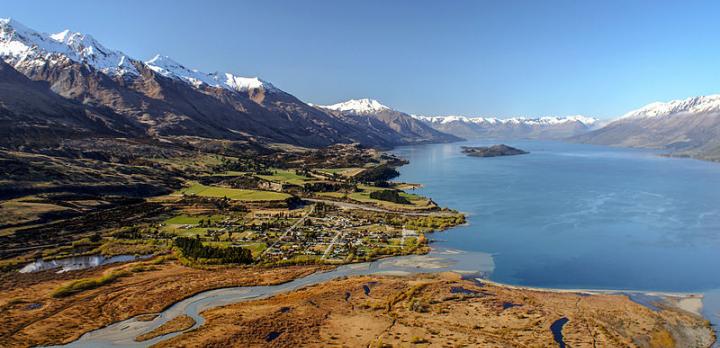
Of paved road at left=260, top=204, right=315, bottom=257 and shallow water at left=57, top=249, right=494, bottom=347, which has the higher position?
paved road at left=260, top=204, right=315, bottom=257

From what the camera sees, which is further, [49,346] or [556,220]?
[556,220]

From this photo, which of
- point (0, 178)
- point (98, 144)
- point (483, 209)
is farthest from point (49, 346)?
point (98, 144)

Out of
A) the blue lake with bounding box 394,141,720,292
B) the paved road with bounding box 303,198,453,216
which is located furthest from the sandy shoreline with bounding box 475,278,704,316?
the paved road with bounding box 303,198,453,216

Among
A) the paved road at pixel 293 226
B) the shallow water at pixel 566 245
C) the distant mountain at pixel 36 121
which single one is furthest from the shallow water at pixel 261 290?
the distant mountain at pixel 36 121

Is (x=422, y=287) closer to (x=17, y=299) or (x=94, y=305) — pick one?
(x=94, y=305)

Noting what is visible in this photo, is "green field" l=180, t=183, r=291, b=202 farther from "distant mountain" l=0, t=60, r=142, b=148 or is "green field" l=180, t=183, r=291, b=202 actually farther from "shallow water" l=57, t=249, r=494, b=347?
"distant mountain" l=0, t=60, r=142, b=148

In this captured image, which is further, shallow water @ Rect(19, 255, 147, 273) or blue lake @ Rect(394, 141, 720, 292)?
blue lake @ Rect(394, 141, 720, 292)

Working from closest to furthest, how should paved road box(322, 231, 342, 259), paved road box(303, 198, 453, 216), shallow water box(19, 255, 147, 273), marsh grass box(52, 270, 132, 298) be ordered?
marsh grass box(52, 270, 132, 298)
shallow water box(19, 255, 147, 273)
paved road box(322, 231, 342, 259)
paved road box(303, 198, 453, 216)

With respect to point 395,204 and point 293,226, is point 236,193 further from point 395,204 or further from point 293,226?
point 395,204
